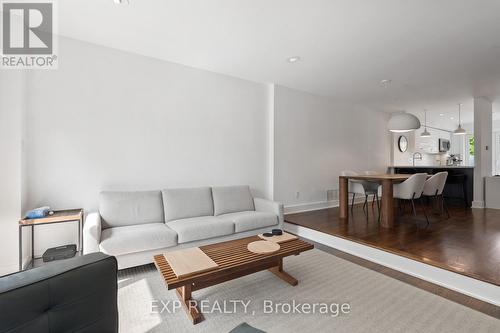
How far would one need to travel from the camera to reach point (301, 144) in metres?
4.96

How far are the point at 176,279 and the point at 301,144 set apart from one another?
3.90 m

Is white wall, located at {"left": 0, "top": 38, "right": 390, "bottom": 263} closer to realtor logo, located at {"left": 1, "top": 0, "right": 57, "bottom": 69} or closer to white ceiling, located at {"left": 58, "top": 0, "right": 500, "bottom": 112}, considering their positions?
realtor logo, located at {"left": 1, "top": 0, "right": 57, "bottom": 69}

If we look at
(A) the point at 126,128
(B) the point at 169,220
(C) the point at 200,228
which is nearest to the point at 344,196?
(C) the point at 200,228

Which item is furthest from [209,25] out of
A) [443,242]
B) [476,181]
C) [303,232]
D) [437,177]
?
[476,181]

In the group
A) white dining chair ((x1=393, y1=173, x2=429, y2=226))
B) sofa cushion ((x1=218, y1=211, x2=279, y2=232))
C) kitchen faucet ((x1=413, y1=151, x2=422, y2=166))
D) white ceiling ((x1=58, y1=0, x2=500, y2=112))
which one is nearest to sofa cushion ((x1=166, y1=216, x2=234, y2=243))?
sofa cushion ((x1=218, y1=211, x2=279, y2=232))

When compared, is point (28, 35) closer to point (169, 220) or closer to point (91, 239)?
point (91, 239)

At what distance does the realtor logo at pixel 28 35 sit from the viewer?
2379 millimetres

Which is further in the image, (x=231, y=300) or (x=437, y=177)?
(x=437, y=177)

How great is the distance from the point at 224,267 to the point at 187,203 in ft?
5.33

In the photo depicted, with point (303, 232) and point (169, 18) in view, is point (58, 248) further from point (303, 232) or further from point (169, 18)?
point (303, 232)

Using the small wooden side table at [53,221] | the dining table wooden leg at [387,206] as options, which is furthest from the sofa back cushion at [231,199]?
the dining table wooden leg at [387,206]

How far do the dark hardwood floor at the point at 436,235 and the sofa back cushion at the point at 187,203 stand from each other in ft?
5.19

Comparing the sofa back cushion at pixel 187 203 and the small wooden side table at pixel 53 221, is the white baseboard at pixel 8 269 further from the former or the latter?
the sofa back cushion at pixel 187 203

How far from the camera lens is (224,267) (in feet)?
5.94
